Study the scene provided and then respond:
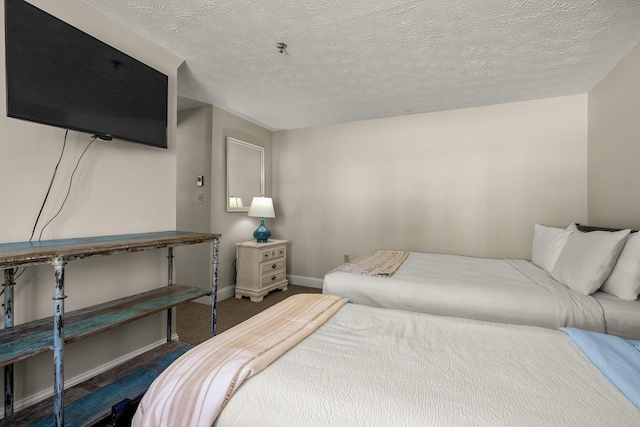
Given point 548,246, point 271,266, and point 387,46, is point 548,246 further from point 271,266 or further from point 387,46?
point 271,266

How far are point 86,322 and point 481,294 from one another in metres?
2.35

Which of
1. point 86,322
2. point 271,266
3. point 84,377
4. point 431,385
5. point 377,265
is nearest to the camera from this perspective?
point 431,385

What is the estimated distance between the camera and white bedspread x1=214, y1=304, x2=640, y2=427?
74cm

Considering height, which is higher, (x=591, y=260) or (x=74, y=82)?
(x=74, y=82)

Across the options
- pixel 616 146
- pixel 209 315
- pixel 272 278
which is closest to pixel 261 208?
pixel 272 278

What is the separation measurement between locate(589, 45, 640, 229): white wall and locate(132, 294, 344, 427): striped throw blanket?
270cm

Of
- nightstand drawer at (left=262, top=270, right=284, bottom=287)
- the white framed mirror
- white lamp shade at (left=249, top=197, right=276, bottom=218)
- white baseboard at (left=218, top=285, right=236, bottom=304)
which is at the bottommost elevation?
white baseboard at (left=218, top=285, right=236, bottom=304)

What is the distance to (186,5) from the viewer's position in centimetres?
172

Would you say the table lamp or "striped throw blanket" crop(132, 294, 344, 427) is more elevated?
the table lamp

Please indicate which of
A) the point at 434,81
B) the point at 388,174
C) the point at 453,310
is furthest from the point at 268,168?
the point at 453,310

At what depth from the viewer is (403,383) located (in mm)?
865

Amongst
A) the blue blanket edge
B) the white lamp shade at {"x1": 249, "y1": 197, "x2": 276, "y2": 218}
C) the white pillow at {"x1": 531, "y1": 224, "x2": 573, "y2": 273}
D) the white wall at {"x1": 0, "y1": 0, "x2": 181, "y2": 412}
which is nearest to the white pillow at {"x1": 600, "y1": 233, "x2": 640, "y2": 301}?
the white pillow at {"x1": 531, "y1": 224, "x2": 573, "y2": 273}

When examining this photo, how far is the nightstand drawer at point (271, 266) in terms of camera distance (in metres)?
3.59

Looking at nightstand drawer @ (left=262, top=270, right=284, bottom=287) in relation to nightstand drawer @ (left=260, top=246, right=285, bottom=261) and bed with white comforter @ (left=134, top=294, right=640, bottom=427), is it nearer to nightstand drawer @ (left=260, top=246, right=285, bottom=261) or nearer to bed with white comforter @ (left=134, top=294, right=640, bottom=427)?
nightstand drawer @ (left=260, top=246, right=285, bottom=261)
